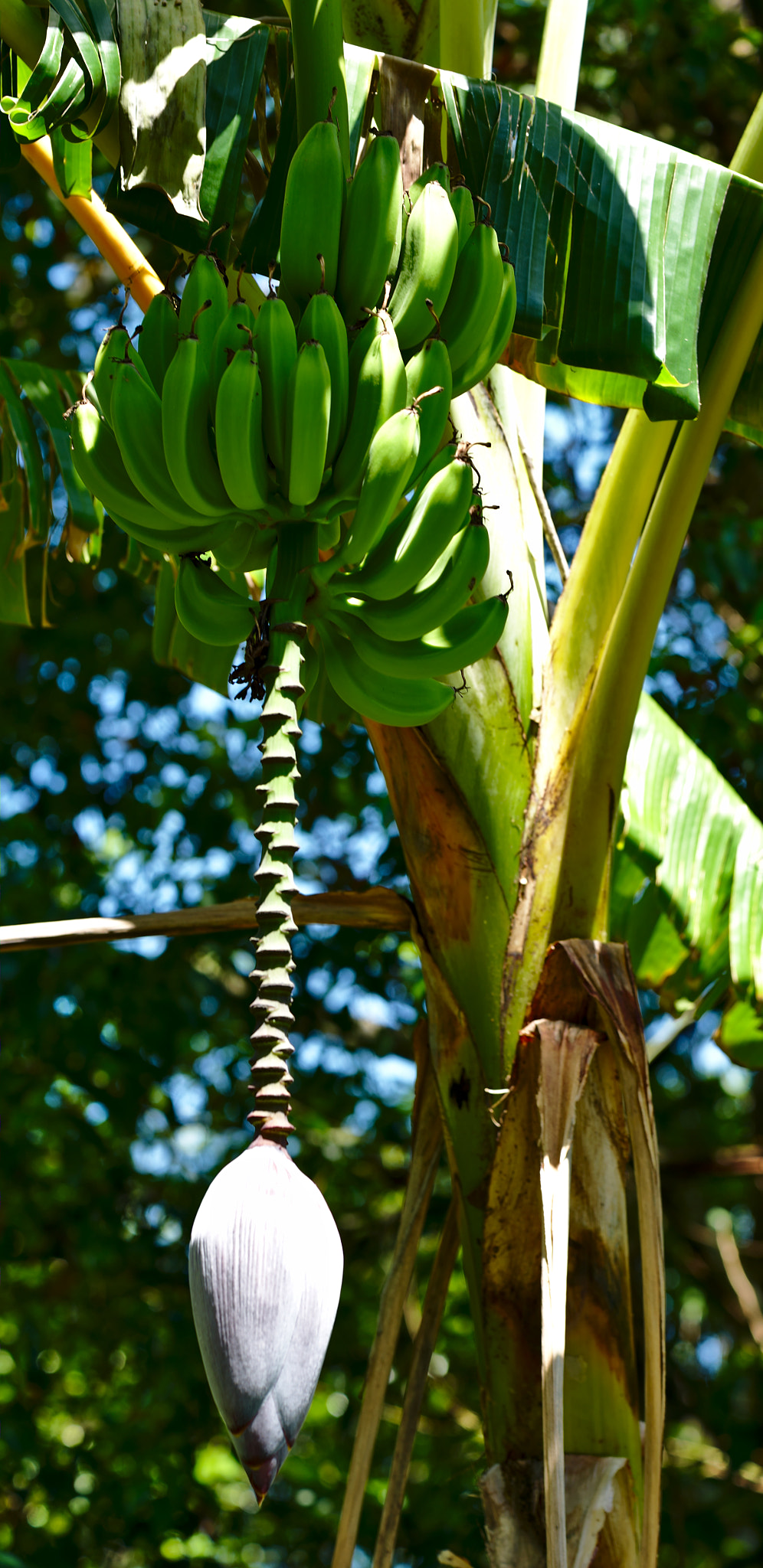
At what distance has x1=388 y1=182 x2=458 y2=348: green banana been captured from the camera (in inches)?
43.1

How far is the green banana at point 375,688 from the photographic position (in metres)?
1.16

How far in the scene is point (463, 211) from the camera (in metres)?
1.16

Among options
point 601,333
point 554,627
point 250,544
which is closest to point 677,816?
point 554,627

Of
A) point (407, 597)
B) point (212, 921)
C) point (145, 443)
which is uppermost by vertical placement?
point (145, 443)

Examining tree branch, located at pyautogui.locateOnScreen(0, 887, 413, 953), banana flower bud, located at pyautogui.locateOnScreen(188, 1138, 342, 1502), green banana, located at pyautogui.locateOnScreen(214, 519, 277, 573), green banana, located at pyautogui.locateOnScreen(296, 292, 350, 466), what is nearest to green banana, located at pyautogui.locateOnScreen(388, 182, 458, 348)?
green banana, located at pyautogui.locateOnScreen(296, 292, 350, 466)

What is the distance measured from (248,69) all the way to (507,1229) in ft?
3.84

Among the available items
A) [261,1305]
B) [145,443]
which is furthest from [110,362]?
[261,1305]

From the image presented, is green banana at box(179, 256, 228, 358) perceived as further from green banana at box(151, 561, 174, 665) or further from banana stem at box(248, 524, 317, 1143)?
green banana at box(151, 561, 174, 665)

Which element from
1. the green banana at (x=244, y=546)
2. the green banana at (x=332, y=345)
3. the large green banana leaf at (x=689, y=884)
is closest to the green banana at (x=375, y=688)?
the green banana at (x=244, y=546)

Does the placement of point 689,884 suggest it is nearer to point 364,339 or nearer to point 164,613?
point 164,613

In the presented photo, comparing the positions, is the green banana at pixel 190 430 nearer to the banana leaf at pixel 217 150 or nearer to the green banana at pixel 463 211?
the banana leaf at pixel 217 150

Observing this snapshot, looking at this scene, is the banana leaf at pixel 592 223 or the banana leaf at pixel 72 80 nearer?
the banana leaf at pixel 72 80

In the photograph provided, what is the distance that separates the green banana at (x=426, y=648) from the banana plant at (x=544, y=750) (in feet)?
0.71

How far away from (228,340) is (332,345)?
0.08 meters
